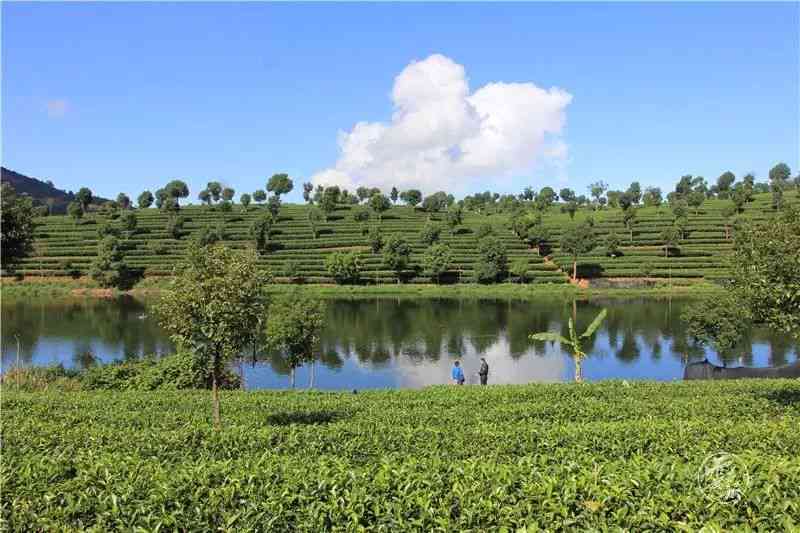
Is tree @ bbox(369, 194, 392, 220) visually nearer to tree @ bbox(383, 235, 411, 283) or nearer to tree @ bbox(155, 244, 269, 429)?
tree @ bbox(383, 235, 411, 283)

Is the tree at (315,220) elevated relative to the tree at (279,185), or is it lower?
lower

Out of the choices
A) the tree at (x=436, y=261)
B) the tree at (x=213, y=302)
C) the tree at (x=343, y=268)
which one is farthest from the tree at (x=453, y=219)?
the tree at (x=213, y=302)

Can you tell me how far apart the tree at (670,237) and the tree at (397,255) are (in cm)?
4799

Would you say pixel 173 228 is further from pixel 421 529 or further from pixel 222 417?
pixel 421 529

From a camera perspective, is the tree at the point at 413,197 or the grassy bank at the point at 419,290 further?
the tree at the point at 413,197

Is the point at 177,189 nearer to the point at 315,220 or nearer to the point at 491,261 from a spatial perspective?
the point at 315,220

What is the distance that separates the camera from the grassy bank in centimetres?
8319

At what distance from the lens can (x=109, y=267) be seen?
92.3m

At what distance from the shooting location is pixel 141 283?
93.5 metres

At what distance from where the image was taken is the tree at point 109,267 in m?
91.1

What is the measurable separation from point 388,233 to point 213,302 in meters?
98.8

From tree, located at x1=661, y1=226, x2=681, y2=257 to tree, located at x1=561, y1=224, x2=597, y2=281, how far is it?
14.5 metres

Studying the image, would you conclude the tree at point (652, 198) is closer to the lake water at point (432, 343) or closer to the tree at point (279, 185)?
the lake water at point (432, 343)

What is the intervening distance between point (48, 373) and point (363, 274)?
214 ft
